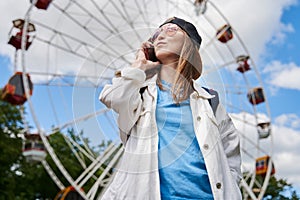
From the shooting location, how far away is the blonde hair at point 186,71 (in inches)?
61.9

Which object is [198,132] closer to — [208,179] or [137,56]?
[208,179]

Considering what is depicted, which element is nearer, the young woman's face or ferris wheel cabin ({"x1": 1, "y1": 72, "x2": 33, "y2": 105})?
the young woman's face

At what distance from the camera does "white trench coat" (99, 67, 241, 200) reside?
139cm

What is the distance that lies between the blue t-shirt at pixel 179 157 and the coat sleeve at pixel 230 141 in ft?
0.40

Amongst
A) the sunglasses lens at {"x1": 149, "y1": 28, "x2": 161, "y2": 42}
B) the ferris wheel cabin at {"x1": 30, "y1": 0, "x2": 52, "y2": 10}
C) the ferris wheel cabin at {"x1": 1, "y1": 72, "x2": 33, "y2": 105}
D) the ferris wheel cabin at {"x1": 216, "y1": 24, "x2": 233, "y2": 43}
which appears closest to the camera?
the sunglasses lens at {"x1": 149, "y1": 28, "x2": 161, "y2": 42}

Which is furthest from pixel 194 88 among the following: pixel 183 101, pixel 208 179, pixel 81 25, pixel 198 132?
pixel 81 25

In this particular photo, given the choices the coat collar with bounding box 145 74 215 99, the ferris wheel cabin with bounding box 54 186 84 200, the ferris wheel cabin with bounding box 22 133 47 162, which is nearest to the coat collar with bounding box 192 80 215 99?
the coat collar with bounding box 145 74 215 99

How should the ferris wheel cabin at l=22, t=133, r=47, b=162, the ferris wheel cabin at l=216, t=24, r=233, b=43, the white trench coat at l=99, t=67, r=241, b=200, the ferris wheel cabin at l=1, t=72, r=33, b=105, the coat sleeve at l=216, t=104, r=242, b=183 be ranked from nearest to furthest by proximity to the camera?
the white trench coat at l=99, t=67, r=241, b=200 < the coat sleeve at l=216, t=104, r=242, b=183 < the ferris wheel cabin at l=1, t=72, r=33, b=105 < the ferris wheel cabin at l=22, t=133, r=47, b=162 < the ferris wheel cabin at l=216, t=24, r=233, b=43

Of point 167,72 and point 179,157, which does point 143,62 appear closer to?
point 167,72

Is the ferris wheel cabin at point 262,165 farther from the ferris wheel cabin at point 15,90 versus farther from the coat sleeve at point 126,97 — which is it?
the coat sleeve at point 126,97

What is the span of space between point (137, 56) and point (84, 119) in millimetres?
290

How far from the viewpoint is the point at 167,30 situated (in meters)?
1.64

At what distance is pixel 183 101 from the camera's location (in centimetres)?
157

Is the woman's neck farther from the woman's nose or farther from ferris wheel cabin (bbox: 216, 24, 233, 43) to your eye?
ferris wheel cabin (bbox: 216, 24, 233, 43)
